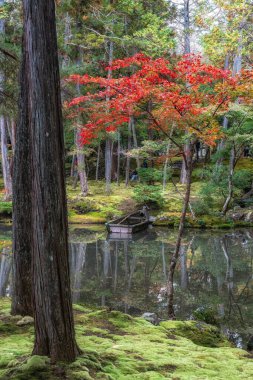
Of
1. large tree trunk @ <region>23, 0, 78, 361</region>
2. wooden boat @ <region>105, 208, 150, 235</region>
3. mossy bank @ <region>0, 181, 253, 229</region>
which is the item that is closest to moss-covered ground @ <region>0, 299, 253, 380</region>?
large tree trunk @ <region>23, 0, 78, 361</region>

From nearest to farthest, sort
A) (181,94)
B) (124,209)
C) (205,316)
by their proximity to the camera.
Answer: (205,316)
(181,94)
(124,209)

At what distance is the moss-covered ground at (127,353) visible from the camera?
3928 millimetres

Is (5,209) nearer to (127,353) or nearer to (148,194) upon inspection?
(148,194)

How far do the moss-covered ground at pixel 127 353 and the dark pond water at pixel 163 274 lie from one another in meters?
1.63

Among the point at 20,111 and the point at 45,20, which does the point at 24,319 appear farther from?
the point at 45,20

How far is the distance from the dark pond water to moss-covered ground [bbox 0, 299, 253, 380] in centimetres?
163

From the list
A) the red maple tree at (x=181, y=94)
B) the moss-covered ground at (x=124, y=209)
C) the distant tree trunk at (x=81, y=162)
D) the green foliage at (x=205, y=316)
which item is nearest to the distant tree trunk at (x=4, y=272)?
the green foliage at (x=205, y=316)

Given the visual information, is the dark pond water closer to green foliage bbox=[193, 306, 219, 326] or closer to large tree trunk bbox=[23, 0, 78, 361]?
green foliage bbox=[193, 306, 219, 326]

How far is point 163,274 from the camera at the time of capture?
1258cm

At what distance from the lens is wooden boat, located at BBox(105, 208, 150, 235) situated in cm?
1939

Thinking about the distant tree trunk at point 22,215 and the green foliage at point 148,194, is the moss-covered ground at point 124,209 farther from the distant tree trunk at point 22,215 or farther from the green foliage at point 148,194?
the distant tree trunk at point 22,215

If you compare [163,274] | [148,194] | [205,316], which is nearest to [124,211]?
[148,194]

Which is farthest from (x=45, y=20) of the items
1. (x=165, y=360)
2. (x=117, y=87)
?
(x=117, y=87)

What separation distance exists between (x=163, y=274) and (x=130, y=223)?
8556 millimetres
